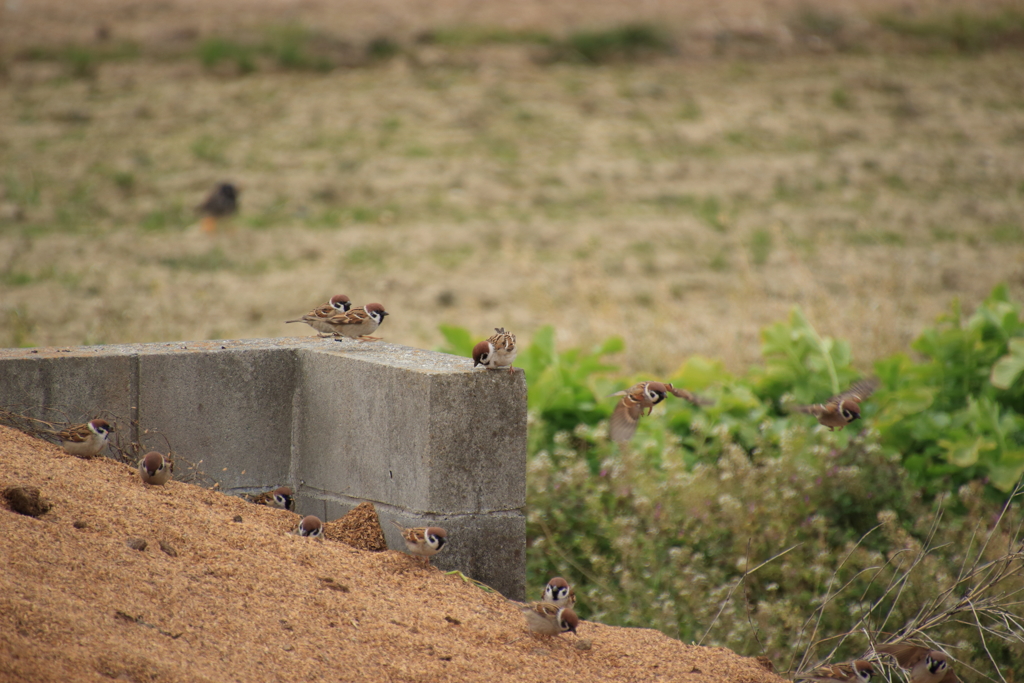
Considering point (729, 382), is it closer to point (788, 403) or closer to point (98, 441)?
point (788, 403)

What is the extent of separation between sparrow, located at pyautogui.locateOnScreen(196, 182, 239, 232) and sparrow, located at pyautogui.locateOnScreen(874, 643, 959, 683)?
10.5 m

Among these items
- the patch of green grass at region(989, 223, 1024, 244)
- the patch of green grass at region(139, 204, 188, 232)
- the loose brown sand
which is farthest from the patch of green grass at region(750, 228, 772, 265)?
the loose brown sand

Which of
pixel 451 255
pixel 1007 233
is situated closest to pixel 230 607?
pixel 451 255

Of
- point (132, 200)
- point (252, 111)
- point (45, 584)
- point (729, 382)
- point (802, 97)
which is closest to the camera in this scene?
point (45, 584)

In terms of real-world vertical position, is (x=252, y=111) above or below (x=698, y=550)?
above

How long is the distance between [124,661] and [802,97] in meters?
17.7

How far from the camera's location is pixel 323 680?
3.12m

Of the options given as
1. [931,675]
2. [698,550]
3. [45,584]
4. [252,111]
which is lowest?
[698,550]

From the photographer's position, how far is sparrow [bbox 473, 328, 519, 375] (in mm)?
3896

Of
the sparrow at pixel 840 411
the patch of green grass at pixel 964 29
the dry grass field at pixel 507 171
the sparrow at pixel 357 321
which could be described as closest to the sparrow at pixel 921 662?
the sparrow at pixel 840 411

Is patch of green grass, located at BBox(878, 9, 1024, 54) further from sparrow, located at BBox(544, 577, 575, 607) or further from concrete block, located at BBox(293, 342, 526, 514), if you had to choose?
sparrow, located at BBox(544, 577, 575, 607)

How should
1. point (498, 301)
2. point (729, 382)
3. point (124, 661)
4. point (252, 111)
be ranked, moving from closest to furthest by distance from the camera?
point (124, 661)
point (729, 382)
point (498, 301)
point (252, 111)

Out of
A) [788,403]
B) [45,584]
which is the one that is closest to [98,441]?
[45,584]

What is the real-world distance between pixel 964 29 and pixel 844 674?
20.4 meters
